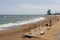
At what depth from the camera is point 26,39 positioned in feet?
40.1

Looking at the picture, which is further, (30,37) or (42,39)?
(30,37)

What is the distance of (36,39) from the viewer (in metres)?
12.0

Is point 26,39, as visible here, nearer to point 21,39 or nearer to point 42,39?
point 21,39

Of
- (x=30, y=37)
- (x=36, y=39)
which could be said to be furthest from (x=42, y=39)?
(x=30, y=37)

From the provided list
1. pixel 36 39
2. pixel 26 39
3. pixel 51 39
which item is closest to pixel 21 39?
pixel 26 39

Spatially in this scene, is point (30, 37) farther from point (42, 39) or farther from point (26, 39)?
point (42, 39)

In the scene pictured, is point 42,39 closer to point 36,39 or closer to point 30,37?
point 36,39

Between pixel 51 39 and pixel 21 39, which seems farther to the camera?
pixel 21 39

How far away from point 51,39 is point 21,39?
2.92 metres

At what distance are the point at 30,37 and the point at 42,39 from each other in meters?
1.43

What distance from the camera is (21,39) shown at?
41.1ft

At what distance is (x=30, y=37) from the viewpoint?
12.7 meters

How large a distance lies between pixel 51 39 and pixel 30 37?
7.46 ft

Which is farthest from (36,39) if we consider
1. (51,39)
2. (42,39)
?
(51,39)
